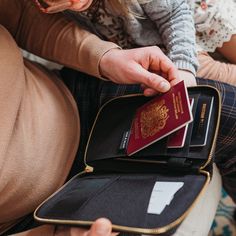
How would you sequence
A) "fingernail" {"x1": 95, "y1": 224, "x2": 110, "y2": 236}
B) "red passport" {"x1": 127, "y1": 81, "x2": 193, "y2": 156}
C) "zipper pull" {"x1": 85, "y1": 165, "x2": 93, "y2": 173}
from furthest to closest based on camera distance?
"zipper pull" {"x1": 85, "y1": 165, "x2": 93, "y2": 173} → "red passport" {"x1": 127, "y1": 81, "x2": 193, "y2": 156} → "fingernail" {"x1": 95, "y1": 224, "x2": 110, "y2": 236}

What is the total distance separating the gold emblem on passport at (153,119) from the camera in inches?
26.7

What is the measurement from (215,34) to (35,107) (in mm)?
503

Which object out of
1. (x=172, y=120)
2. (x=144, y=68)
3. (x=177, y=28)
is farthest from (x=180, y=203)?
(x=177, y=28)

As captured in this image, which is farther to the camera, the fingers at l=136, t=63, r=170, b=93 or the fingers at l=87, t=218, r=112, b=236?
the fingers at l=136, t=63, r=170, b=93

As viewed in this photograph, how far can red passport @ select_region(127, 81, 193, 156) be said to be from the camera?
652 millimetres

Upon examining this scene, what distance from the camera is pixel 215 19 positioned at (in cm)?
94

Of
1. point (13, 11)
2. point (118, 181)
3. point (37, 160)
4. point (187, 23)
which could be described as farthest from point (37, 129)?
point (187, 23)

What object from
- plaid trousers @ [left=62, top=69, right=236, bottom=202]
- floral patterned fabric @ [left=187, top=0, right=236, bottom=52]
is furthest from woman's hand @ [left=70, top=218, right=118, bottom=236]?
floral patterned fabric @ [left=187, top=0, right=236, bottom=52]

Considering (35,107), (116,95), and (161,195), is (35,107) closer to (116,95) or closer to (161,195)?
(116,95)

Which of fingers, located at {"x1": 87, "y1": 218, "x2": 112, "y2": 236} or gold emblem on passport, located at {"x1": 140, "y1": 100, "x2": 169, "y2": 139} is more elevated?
gold emblem on passport, located at {"x1": 140, "y1": 100, "x2": 169, "y2": 139}

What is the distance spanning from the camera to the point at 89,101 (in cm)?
90

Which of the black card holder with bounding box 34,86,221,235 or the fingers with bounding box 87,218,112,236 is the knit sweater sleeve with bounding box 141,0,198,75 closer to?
the black card holder with bounding box 34,86,221,235

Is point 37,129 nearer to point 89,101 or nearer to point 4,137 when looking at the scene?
point 4,137

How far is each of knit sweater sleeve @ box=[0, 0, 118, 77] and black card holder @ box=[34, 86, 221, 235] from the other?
0.41ft
